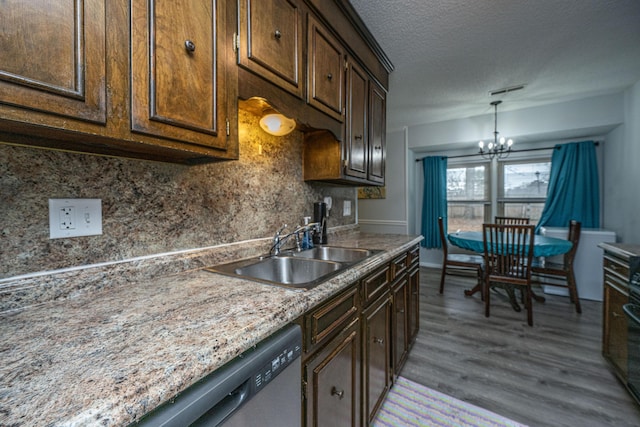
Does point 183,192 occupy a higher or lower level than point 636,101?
lower

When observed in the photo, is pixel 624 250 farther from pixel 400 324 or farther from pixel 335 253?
pixel 335 253

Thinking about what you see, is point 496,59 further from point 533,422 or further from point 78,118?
point 78,118

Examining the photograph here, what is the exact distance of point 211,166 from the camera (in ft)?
4.25

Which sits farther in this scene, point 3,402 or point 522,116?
point 522,116

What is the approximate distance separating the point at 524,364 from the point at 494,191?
3092 millimetres

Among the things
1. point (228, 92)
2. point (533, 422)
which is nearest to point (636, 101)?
point (533, 422)

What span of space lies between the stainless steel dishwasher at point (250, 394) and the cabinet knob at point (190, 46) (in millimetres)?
891

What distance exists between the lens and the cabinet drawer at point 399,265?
1.65m

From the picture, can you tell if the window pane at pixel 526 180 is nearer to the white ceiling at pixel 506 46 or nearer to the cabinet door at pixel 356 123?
the white ceiling at pixel 506 46

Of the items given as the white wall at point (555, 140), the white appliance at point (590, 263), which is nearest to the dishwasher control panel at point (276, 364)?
the white wall at point (555, 140)

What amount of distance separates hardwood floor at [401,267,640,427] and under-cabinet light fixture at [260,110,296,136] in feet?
6.20

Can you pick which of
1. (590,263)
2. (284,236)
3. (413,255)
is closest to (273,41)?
(284,236)

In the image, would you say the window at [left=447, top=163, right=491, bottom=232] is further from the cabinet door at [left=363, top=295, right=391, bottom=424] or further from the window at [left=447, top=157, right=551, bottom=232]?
the cabinet door at [left=363, top=295, right=391, bottom=424]

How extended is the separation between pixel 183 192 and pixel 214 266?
1.18ft
